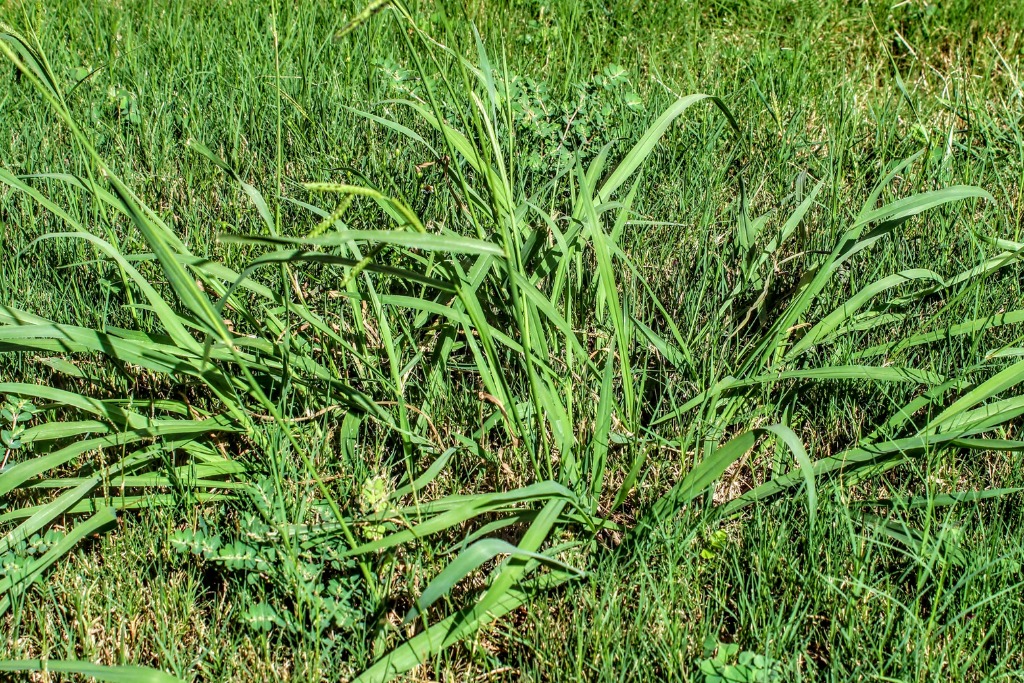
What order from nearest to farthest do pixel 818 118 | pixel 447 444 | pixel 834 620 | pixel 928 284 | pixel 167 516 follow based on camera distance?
1. pixel 834 620
2. pixel 167 516
3. pixel 447 444
4. pixel 928 284
5. pixel 818 118

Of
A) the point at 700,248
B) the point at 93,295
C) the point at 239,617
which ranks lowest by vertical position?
the point at 239,617

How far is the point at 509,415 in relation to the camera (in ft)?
5.63

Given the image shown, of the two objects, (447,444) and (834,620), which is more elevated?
(447,444)


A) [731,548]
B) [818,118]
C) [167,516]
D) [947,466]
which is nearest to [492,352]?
[731,548]

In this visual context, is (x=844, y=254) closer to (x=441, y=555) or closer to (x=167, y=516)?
(x=441, y=555)

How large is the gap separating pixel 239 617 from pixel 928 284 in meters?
1.70

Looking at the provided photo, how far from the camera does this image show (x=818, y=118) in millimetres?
2986

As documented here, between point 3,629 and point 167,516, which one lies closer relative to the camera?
point 3,629

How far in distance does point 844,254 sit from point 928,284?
410mm

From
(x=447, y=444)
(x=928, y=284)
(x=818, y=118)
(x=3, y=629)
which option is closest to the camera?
(x=3, y=629)

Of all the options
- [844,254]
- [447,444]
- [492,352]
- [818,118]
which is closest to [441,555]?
[447,444]

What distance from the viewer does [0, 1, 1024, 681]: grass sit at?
1454 mm

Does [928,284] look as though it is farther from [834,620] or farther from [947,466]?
[834,620]

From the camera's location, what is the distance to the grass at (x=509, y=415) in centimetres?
145
